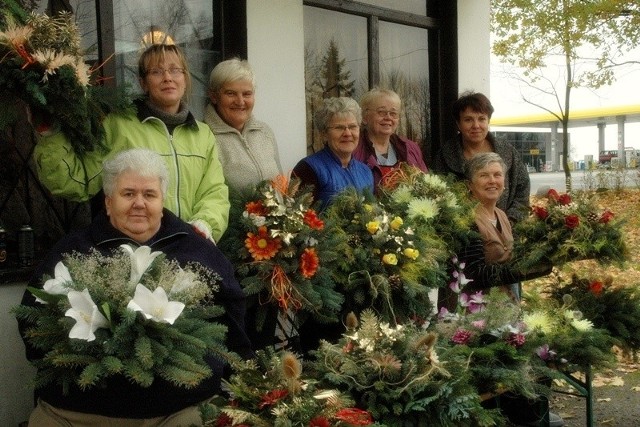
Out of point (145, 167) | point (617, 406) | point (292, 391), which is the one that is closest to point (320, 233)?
point (145, 167)

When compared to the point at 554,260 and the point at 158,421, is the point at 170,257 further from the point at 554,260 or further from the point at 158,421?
the point at 554,260

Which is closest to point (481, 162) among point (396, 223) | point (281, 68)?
point (396, 223)

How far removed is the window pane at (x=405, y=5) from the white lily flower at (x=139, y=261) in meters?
4.19

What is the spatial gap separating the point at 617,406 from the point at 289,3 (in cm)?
372

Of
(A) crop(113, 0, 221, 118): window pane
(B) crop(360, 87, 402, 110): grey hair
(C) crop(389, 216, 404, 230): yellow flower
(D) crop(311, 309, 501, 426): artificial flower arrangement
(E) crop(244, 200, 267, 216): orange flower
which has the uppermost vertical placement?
(A) crop(113, 0, 221, 118): window pane

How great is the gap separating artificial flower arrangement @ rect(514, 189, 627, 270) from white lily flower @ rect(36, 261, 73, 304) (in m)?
2.80

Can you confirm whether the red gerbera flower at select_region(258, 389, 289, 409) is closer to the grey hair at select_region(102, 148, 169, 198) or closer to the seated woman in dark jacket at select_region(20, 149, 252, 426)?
the seated woman in dark jacket at select_region(20, 149, 252, 426)

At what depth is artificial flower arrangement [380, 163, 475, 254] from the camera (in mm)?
4590

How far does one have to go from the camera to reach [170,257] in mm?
3197

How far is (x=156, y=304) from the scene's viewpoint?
2.62m

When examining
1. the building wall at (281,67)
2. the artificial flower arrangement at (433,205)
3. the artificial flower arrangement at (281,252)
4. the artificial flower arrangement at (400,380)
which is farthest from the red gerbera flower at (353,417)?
the building wall at (281,67)

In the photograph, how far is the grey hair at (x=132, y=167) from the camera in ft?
10.4

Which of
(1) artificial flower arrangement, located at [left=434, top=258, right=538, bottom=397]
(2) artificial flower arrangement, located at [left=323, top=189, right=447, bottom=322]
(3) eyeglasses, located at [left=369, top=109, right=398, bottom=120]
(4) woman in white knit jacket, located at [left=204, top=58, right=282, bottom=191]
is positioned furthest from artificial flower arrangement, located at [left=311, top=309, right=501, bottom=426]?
(3) eyeglasses, located at [left=369, top=109, right=398, bottom=120]

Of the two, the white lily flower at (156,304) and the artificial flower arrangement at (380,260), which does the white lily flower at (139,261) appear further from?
the artificial flower arrangement at (380,260)
